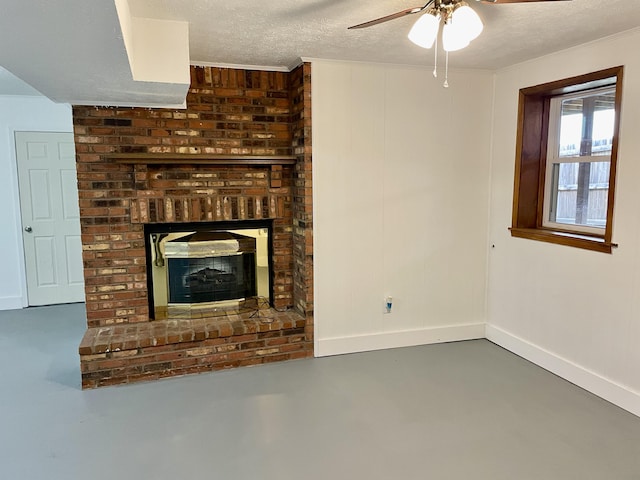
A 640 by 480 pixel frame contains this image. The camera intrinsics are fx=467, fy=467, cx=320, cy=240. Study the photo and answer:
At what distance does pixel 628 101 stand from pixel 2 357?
486cm

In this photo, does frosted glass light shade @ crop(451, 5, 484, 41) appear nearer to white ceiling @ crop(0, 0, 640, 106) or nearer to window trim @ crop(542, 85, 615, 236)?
white ceiling @ crop(0, 0, 640, 106)

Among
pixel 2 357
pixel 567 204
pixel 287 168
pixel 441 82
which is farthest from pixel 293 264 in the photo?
pixel 2 357

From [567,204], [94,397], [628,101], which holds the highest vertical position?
[628,101]

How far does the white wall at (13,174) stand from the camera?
4.94 meters

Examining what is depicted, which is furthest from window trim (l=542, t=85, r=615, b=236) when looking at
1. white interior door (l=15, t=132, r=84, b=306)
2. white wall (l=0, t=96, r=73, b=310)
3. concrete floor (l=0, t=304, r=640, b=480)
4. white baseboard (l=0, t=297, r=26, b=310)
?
white baseboard (l=0, t=297, r=26, b=310)

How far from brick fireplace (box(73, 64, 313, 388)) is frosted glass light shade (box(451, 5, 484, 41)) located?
1.66 metres

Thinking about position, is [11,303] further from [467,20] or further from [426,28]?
[467,20]

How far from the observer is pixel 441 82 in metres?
3.82

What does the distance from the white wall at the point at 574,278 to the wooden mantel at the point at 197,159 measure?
1.82m

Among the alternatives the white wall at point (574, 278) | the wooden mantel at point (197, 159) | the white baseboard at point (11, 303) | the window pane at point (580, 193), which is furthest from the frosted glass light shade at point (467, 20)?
the white baseboard at point (11, 303)

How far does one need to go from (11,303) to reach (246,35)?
419 cm

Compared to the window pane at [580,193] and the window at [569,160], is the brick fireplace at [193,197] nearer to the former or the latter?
the window at [569,160]

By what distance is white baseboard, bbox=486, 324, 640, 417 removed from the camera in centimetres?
288

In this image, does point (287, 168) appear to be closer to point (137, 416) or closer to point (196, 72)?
point (196, 72)
